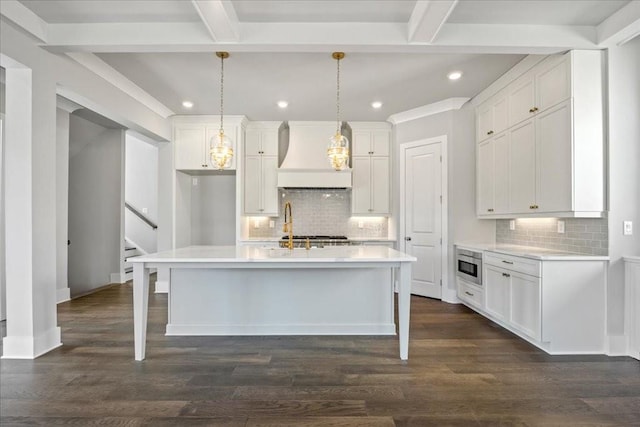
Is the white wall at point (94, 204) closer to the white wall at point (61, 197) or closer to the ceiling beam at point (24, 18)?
the white wall at point (61, 197)

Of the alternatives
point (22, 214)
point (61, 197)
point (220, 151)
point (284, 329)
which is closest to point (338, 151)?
point (220, 151)

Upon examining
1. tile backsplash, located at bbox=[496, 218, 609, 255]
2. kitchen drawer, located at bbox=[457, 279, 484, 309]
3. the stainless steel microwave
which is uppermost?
tile backsplash, located at bbox=[496, 218, 609, 255]

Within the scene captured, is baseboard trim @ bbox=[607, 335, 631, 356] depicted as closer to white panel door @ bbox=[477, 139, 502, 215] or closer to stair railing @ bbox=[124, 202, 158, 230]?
white panel door @ bbox=[477, 139, 502, 215]

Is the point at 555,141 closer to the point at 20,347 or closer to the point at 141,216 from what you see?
the point at 20,347

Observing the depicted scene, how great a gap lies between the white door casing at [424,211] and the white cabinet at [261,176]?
6.58ft

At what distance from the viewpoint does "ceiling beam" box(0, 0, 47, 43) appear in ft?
8.24

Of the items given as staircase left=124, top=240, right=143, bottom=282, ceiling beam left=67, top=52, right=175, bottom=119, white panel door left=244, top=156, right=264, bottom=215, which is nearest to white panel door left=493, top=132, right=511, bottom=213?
white panel door left=244, top=156, right=264, bottom=215

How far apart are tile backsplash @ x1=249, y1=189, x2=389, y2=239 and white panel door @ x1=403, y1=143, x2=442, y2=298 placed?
0.93 meters

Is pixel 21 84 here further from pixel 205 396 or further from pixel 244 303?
pixel 205 396

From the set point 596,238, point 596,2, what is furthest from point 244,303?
point 596,2

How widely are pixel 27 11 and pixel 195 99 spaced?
2031 millimetres

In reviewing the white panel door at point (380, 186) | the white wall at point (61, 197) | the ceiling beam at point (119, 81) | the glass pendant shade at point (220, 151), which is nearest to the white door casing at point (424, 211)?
the white panel door at point (380, 186)

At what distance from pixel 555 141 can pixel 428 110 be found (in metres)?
2.09

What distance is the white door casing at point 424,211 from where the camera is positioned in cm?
482
